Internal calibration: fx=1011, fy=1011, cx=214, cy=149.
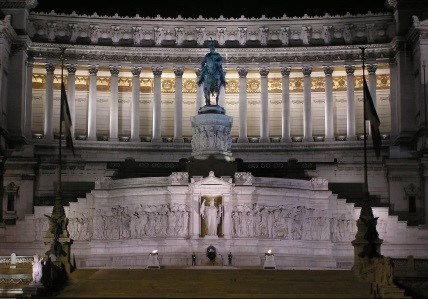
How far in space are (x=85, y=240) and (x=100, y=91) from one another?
36187 mm

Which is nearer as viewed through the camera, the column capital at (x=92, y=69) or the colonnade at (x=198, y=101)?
the colonnade at (x=198, y=101)

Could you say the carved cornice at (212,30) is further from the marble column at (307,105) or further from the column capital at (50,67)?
the marble column at (307,105)

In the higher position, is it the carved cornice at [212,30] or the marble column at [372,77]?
the carved cornice at [212,30]

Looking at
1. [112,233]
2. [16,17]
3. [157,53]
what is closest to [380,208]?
[112,233]

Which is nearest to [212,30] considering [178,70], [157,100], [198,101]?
[178,70]

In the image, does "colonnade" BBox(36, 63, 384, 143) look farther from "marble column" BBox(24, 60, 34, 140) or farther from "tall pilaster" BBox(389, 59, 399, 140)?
"tall pilaster" BBox(389, 59, 399, 140)

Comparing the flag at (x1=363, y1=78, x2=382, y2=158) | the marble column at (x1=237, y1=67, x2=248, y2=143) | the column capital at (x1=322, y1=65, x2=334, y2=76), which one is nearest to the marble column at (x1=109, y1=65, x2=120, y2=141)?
the marble column at (x1=237, y1=67, x2=248, y2=143)

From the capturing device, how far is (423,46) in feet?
323

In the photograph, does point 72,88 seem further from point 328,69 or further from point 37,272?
point 37,272

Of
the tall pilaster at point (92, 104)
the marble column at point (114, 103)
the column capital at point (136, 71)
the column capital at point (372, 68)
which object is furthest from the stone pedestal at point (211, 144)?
the column capital at point (372, 68)

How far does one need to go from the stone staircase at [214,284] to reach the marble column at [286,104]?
48.4 metres

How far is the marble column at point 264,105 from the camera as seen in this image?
10556 cm

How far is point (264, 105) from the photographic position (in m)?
106

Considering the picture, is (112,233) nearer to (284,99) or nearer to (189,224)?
(189,224)
